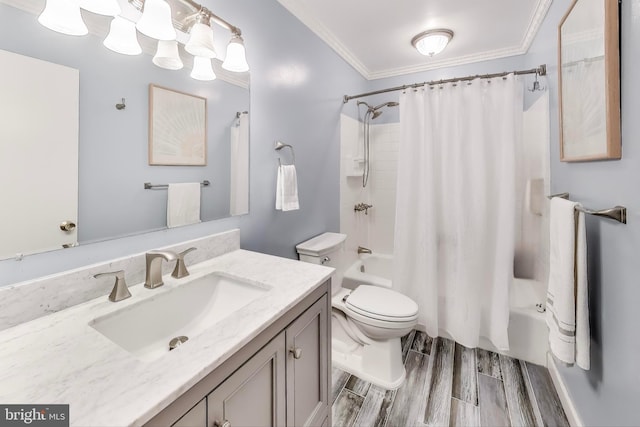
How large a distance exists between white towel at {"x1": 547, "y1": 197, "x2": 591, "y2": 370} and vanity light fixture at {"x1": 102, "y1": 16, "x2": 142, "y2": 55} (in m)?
1.72

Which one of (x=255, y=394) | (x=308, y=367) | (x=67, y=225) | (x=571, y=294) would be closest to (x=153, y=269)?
(x=67, y=225)

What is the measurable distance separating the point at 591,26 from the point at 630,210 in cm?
73

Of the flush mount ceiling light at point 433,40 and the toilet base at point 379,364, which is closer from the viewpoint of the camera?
the toilet base at point 379,364

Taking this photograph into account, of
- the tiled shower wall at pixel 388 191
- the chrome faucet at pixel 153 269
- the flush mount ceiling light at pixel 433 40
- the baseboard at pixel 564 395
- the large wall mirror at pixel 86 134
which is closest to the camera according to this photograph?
the large wall mirror at pixel 86 134

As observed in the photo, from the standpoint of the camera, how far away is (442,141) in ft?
6.46

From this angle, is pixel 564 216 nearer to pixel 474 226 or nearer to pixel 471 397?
pixel 474 226

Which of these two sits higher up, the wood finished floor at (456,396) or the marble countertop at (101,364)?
the marble countertop at (101,364)

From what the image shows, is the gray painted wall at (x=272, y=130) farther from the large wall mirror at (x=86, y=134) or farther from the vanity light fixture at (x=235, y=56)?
the vanity light fixture at (x=235, y=56)

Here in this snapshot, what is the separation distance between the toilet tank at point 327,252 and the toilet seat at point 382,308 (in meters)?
0.24

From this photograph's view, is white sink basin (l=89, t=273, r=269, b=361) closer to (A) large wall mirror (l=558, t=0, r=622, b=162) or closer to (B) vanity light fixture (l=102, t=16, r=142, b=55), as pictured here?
(B) vanity light fixture (l=102, t=16, r=142, b=55)

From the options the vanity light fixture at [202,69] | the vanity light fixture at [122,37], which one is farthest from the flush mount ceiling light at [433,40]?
the vanity light fixture at [122,37]

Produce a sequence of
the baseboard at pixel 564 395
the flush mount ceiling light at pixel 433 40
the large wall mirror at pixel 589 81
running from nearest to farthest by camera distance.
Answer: the large wall mirror at pixel 589 81 → the baseboard at pixel 564 395 → the flush mount ceiling light at pixel 433 40

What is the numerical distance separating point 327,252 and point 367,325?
0.54 m

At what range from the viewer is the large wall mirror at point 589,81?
2.90 feet
